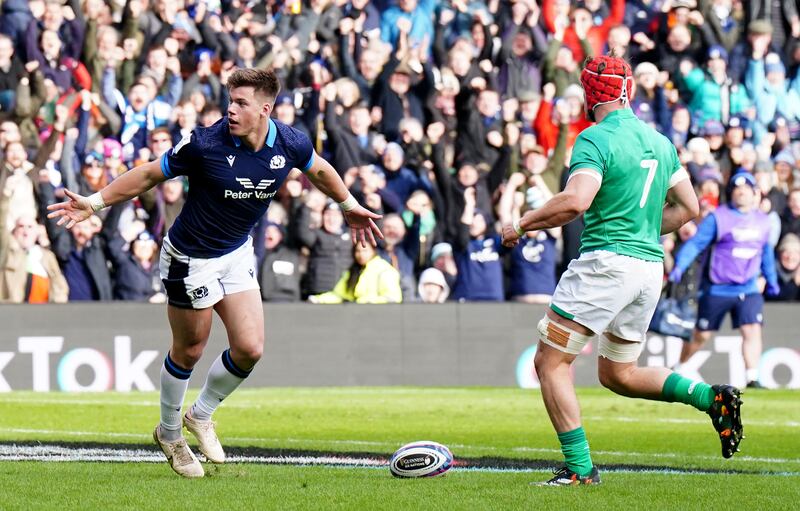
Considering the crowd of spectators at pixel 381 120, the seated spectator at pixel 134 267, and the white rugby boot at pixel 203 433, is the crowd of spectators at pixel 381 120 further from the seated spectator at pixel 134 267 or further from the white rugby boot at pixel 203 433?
the white rugby boot at pixel 203 433

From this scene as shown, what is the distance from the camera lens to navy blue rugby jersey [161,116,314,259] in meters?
8.81

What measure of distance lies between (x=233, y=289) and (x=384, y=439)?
3.75m

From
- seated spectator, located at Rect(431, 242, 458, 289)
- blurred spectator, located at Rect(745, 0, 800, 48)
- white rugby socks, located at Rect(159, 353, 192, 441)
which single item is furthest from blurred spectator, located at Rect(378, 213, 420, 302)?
white rugby socks, located at Rect(159, 353, 192, 441)

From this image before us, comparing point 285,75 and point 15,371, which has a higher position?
point 285,75

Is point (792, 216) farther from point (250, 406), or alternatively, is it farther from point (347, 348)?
point (250, 406)

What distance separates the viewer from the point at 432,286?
19.0 metres

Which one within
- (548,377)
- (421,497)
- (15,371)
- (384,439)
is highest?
(548,377)

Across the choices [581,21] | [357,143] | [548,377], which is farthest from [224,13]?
[548,377]

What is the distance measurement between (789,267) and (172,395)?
12.5 metres

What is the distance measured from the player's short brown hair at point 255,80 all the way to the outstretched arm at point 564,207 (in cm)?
177

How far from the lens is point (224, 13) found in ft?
70.1

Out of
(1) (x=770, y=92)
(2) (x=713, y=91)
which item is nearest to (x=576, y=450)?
(2) (x=713, y=91)

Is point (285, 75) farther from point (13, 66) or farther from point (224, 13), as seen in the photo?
point (13, 66)

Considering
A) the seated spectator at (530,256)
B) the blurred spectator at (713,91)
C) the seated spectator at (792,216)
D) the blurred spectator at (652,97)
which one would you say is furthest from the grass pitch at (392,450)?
the blurred spectator at (713,91)
